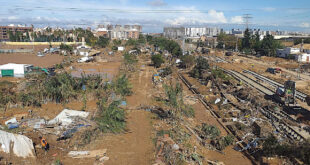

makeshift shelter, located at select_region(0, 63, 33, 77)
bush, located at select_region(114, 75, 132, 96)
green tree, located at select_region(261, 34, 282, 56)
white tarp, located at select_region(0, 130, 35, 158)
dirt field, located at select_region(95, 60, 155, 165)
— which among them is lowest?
dirt field, located at select_region(95, 60, 155, 165)

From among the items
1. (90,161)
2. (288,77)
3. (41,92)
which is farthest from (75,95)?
(288,77)

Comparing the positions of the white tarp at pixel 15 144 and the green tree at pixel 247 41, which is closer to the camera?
the white tarp at pixel 15 144

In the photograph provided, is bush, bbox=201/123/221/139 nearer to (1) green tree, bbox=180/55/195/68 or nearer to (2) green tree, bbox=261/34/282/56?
(1) green tree, bbox=180/55/195/68

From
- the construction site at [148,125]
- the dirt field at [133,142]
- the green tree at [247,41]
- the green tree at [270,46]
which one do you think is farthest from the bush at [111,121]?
the green tree at [247,41]

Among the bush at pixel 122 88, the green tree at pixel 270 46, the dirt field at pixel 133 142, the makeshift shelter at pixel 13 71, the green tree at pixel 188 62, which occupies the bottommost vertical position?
the dirt field at pixel 133 142

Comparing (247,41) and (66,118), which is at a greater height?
(247,41)

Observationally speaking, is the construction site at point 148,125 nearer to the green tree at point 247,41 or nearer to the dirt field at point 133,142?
the dirt field at point 133,142

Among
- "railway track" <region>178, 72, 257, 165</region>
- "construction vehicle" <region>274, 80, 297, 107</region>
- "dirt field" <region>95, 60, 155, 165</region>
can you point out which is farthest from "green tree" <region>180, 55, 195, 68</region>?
"dirt field" <region>95, 60, 155, 165</region>

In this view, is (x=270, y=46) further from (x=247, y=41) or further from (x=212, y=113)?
(x=212, y=113)

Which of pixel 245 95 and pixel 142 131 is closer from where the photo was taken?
pixel 142 131

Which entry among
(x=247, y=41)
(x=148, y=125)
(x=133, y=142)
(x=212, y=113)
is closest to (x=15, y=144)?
(x=133, y=142)

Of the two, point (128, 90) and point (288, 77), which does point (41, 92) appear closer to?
point (128, 90)
